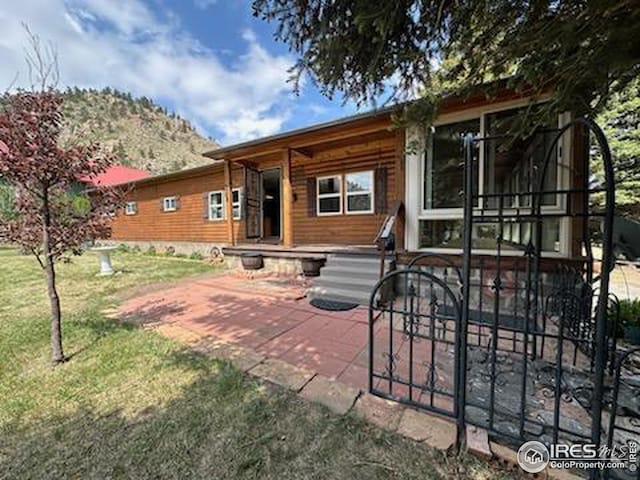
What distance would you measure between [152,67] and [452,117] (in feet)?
57.8

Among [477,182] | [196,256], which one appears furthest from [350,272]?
[196,256]

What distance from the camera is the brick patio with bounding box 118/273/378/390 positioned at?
282 centimetres

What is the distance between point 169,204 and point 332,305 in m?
9.88

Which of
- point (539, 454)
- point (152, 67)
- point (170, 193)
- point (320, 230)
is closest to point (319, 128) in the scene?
point (320, 230)

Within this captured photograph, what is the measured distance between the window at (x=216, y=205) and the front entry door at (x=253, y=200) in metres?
2.19

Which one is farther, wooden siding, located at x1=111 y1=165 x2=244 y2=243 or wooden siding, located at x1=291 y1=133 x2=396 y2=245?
wooden siding, located at x1=111 y1=165 x2=244 y2=243

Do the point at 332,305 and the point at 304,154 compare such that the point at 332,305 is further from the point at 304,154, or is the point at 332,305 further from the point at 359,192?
the point at 304,154

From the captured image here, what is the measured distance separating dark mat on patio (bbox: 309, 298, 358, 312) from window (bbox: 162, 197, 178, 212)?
29.6 feet

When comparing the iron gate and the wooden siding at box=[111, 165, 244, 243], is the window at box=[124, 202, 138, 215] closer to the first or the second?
the wooden siding at box=[111, 165, 244, 243]

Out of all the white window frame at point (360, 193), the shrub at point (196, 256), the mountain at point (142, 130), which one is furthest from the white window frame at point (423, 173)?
the mountain at point (142, 130)

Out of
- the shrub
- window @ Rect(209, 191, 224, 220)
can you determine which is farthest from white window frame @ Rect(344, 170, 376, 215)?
the shrub

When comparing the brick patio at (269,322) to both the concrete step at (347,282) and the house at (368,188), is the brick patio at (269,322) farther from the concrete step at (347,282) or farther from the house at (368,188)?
the house at (368,188)

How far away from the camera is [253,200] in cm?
826

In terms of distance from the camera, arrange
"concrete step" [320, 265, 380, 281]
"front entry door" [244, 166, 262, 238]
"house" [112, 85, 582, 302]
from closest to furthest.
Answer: "house" [112, 85, 582, 302], "concrete step" [320, 265, 380, 281], "front entry door" [244, 166, 262, 238]
